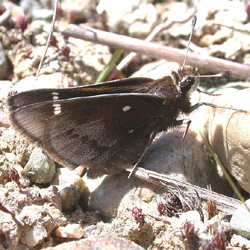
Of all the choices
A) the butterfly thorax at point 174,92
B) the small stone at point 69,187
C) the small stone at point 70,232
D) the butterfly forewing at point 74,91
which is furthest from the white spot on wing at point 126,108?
the small stone at point 70,232

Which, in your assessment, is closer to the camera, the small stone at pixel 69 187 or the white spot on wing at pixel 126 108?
the white spot on wing at pixel 126 108

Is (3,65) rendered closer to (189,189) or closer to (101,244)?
(101,244)

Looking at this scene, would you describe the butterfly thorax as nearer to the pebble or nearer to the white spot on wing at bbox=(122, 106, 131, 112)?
the white spot on wing at bbox=(122, 106, 131, 112)

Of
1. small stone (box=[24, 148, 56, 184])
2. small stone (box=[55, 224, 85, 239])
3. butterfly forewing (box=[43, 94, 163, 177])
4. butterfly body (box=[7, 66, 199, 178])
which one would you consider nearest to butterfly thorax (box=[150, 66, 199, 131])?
butterfly body (box=[7, 66, 199, 178])

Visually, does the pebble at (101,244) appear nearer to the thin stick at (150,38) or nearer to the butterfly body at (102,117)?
the butterfly body at (102,117)

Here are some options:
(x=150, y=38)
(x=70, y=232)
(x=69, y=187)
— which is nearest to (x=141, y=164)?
(x=69, y=187)
